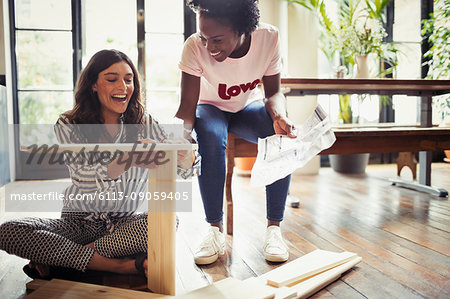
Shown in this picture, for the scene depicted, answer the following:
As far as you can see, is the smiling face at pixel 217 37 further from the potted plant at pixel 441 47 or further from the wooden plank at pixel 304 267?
the potted plant at pixel 441 47

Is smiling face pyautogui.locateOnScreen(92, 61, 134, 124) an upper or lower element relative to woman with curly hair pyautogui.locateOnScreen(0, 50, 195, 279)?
upper

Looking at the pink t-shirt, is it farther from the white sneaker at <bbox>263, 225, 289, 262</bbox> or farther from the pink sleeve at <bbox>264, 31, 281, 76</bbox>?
the white sneaker at <bbox>263, 225, 289, 262</bbox>

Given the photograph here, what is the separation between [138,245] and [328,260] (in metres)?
0.57

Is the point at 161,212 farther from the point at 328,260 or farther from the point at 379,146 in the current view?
the point at 379,146

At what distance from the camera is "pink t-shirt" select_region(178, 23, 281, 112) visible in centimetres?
139

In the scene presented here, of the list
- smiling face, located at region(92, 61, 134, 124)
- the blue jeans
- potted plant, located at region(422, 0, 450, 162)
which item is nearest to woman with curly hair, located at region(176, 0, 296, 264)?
the blue jeans

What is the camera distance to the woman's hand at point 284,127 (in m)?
1.28

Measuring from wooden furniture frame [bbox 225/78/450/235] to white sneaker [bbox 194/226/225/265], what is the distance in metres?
0.28

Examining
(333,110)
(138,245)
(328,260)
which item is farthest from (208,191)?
(333,110)

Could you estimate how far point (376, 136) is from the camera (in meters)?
2.03

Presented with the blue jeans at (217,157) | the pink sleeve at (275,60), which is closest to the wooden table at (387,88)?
the pink sleeve at (275,60)

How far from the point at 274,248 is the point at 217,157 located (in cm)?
36

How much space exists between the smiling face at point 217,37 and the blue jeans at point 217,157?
22cm

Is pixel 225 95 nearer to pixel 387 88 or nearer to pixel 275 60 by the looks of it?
pixel 275 60
